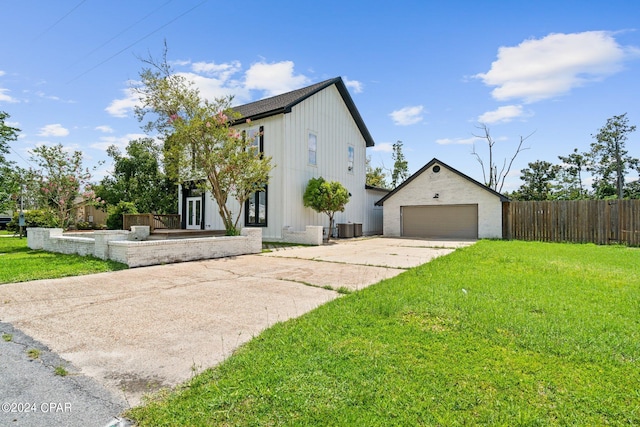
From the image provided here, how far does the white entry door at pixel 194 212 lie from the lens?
18.9 m

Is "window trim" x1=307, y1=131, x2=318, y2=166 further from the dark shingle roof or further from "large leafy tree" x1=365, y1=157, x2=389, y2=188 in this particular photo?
"large leafy tree" x1=365, y1=157, x2=389, y2=188

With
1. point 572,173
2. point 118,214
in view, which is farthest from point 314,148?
point 572,173

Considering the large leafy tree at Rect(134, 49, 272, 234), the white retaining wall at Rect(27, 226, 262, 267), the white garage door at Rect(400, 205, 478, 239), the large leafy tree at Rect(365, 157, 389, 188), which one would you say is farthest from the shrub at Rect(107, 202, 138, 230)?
the large leafy tree at Rect(365, 157, 389, 188)

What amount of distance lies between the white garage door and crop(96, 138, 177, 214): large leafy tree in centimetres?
1678

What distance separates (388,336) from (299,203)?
42.5 ft

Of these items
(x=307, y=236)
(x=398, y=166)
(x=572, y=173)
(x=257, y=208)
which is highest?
(x=398, y=166)

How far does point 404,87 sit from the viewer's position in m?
17.4

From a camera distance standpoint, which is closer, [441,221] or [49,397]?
[49,397]

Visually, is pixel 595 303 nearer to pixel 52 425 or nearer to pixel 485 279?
pixel 485 279

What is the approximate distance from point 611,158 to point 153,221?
42.5 m

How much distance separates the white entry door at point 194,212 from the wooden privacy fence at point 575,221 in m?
16.4

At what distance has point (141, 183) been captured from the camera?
24141 millimetres

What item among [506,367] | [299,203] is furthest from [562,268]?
[299,203]

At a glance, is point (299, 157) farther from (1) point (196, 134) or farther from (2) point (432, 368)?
(2) point (432, 368)
